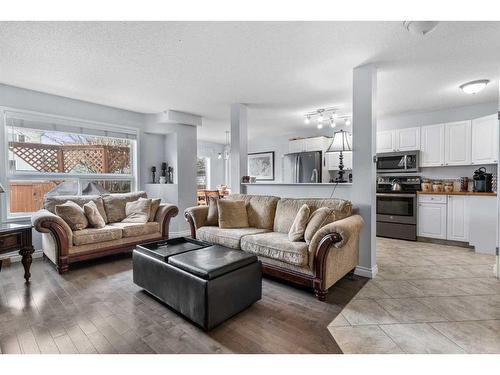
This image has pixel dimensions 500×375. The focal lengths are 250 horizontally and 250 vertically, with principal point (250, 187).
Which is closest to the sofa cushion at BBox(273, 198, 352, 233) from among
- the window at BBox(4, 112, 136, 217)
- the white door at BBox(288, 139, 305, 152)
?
the white door at BBox(288, 139, 305, 152)

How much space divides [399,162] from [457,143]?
91 cm

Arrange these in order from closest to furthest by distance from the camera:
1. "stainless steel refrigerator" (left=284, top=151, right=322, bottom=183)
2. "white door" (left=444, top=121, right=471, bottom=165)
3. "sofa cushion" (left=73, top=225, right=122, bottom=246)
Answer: "sofa cushion" (left=73, top=225, right=122, bottom=246)
"white door" (left=444, top=121, right=471, bottom=165)
"stainless steel refrigerator" (left=284, top=151, right=322, bottom=183)

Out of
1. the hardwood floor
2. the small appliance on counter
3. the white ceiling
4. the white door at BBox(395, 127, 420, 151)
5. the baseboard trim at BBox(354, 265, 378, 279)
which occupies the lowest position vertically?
the hardwood floor

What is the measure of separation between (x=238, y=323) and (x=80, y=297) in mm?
1593

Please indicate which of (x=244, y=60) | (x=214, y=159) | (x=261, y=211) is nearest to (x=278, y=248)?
(x=261, y=211)

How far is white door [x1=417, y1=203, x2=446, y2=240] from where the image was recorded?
14.0ft

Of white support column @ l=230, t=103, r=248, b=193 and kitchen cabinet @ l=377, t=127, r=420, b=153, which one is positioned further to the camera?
kitchen cabinet @ l=377, t=127, r=420, b=153

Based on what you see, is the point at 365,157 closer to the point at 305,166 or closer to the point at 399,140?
the point at 399,140

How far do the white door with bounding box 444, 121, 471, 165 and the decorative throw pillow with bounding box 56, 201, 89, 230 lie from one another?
5886 mm

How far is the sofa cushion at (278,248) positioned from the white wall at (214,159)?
207 inches

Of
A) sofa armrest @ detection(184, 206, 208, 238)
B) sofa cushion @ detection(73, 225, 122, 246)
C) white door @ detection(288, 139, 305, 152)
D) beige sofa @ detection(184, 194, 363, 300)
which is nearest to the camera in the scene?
beige sofa @ detection(184, 194, 363, 300)

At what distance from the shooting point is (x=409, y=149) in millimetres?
4734

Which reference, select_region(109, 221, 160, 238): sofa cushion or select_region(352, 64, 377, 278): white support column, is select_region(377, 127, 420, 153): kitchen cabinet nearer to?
select_region(352, 64, 377, 278): white support column

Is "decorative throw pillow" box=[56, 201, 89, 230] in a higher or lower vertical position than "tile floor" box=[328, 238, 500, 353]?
higher
